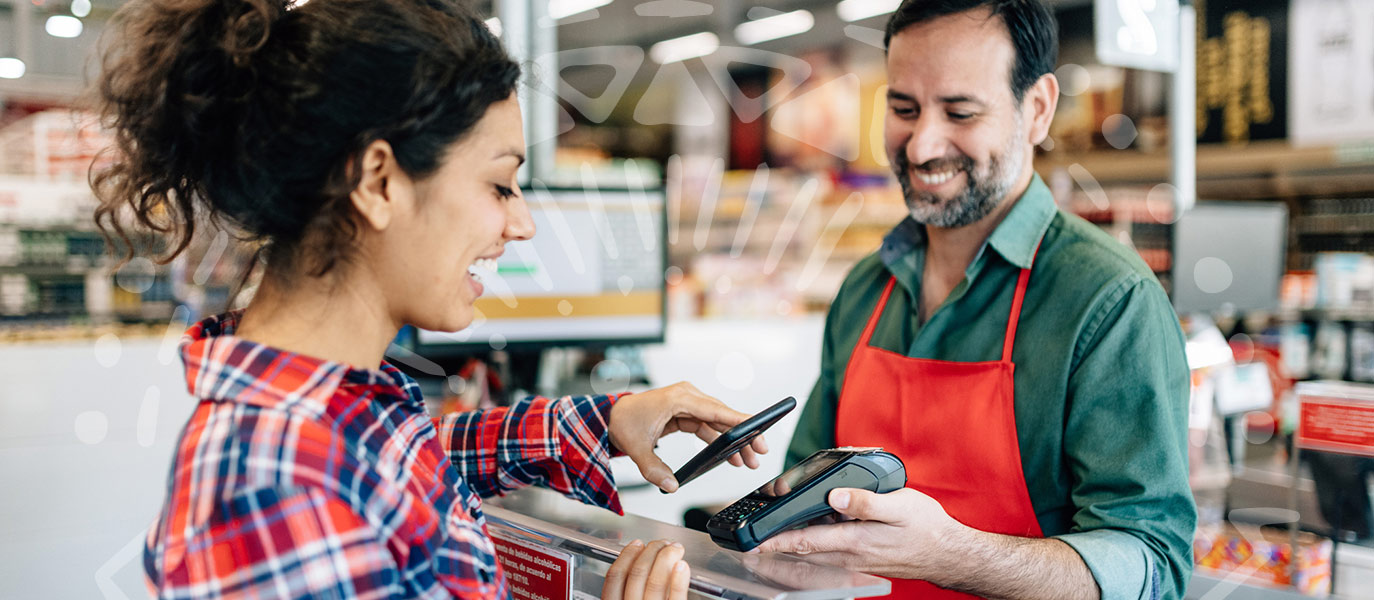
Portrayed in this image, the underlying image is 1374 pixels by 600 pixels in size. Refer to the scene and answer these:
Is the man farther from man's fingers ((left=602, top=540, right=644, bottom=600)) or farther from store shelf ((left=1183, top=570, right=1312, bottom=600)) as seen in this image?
store shelf ((left=1183, top=570, right=1312, bottom=600))

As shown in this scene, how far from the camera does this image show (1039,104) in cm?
158

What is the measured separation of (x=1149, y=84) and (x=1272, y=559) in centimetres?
575

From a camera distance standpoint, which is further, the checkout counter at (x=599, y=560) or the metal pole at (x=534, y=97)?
the metal pole at (x=534, y=97)

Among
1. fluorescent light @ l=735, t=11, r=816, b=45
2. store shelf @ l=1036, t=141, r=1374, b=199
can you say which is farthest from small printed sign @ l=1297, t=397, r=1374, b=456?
fluorescent light @ l=735, t=11, r=816, b=45

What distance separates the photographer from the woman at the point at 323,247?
0.75 m

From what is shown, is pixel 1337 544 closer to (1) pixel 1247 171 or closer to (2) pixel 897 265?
(2) pixel 897 265

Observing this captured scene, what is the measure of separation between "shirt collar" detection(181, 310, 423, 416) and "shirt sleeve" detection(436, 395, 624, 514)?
0.39 metres

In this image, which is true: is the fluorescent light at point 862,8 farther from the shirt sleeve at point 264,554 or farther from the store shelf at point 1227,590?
the shirt sleeve at point 264,554

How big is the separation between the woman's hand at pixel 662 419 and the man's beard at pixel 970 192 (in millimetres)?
523

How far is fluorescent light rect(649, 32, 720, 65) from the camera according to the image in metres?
9.90

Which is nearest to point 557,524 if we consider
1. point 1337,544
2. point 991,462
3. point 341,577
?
point 341,577

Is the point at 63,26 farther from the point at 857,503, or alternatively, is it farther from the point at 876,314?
the point at 857,503

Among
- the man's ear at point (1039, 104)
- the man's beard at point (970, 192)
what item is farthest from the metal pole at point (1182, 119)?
the man's beard at point (970, 192)

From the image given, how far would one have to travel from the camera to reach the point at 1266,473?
315 centimetres
